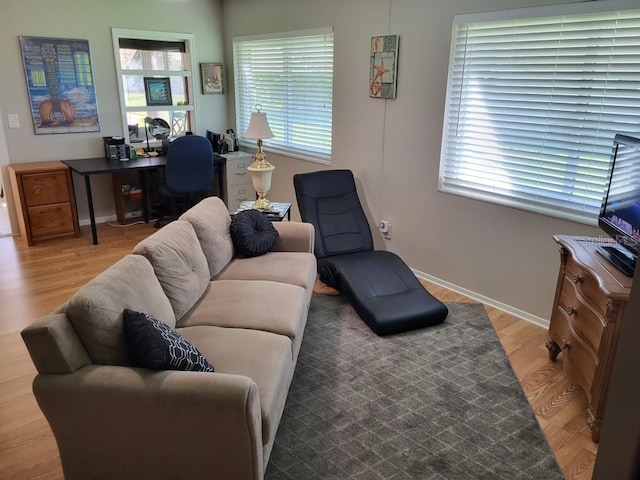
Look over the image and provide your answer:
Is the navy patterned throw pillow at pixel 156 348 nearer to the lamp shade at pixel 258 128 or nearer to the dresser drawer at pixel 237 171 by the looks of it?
the lamp shade at pixel 258 128

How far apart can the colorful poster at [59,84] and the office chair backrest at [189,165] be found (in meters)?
1.12

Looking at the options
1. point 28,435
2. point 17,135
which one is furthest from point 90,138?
point 28,435

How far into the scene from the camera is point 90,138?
518 cm

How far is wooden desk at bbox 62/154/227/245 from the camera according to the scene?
15.1 feet

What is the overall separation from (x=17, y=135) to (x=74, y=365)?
13.2 feet

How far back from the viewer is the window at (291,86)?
4.65 m

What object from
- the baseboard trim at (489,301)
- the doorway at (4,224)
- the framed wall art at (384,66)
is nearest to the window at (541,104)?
the framed wall art at (384,66)

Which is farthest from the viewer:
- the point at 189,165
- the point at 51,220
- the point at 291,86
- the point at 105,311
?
the point at 291,86

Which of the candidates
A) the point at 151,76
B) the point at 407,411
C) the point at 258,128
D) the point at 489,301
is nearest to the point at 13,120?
the point at 151,76

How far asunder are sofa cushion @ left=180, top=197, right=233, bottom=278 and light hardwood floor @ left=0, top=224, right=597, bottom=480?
1186 mm

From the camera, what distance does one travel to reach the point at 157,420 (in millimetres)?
1670

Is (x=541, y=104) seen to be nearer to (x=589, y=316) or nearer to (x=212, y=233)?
(x=589, y=316)

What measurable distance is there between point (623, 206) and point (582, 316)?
587 mm

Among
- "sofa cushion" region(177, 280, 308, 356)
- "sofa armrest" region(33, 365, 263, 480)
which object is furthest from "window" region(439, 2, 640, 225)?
"sofa armrest" region(33, 365, 263, 480)
